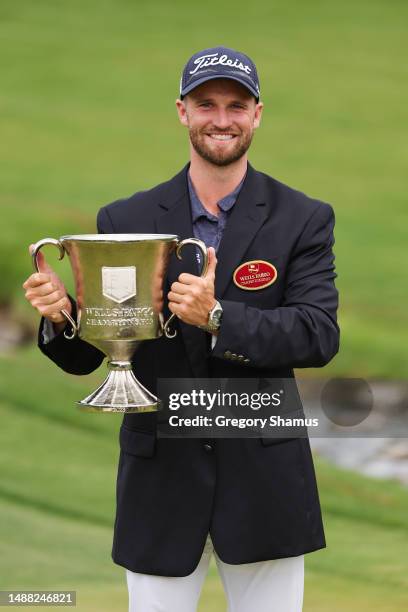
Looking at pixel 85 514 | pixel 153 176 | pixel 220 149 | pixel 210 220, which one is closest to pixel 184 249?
pixel 210 220

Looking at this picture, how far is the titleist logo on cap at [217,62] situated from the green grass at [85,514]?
2.05m

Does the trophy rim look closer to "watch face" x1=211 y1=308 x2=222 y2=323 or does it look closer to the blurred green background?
"watch face" x1=211 y1=308 x2=222 y2=323

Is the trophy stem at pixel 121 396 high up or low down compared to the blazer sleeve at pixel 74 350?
down

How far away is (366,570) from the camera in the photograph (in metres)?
4.55

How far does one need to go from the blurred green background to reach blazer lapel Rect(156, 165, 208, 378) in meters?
1.75

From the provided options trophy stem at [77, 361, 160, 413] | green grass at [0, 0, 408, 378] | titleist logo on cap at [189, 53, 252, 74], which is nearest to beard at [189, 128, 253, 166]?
titleist logo on cap at [189, 53, 252, 74]

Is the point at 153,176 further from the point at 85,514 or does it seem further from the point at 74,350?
the point at 74,350

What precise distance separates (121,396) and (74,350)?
0.67 feet

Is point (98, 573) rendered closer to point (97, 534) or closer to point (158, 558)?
point (97, 534)

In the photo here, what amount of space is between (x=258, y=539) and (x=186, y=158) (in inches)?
235

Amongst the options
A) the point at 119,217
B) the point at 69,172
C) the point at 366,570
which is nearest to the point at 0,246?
the point at 69,172

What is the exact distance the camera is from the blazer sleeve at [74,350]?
2.50m

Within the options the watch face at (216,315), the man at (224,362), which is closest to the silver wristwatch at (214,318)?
the watch face at (216,315)

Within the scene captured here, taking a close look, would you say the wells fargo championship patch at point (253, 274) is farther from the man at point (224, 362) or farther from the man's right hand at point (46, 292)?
the man's right hand at point (46, 292)
